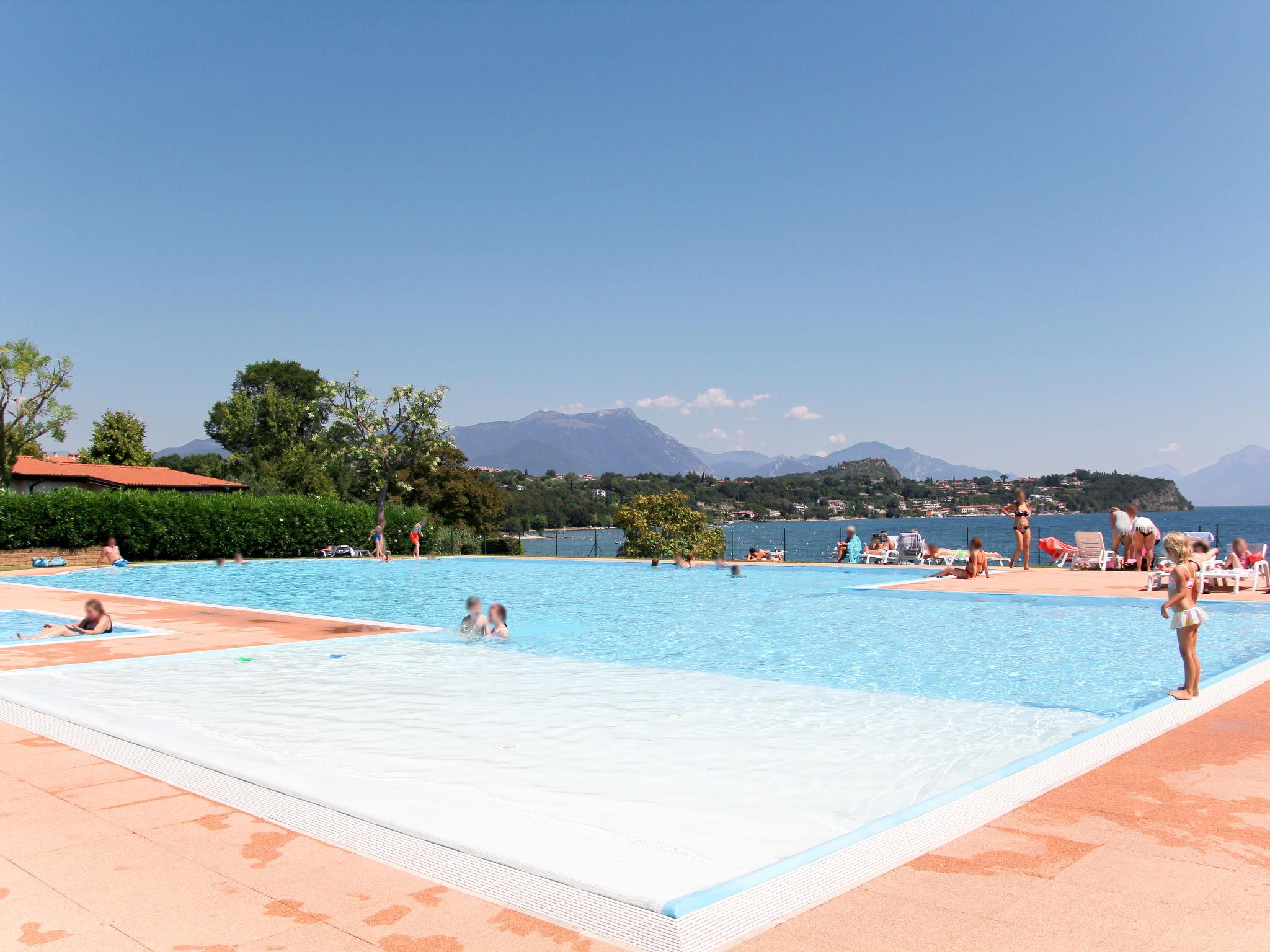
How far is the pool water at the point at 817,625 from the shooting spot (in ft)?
31.9

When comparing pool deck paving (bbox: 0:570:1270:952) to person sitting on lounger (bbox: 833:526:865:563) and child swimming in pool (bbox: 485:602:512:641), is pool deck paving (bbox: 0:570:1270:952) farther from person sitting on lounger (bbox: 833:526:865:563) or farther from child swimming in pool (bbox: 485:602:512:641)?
person sitting on lounger (bbox: 833:526:865:563)

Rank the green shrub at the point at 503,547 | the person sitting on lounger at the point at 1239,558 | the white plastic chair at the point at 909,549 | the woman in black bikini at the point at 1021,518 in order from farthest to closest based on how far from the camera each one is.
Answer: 1. the green shrub at the point at 503,547
2. the white plastic chair at the point at 909,549
3. the woman in black bikini at the point at 1021,518
4. the person sitting on lounger at the point at 1239,558

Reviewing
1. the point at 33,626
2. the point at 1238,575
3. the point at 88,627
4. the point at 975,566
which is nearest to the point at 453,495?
the point at 975,566

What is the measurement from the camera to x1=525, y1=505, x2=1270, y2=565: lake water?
4192 cm

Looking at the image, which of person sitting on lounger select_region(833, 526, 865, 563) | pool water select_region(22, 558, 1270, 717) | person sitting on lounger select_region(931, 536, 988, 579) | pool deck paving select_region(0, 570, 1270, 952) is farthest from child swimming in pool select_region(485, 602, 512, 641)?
person sitting on lounger select_region(833, 526, 865, 563)

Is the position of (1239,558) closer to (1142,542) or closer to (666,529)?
(1142,542)

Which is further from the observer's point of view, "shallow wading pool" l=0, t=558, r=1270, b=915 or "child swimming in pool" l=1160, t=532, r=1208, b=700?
"child swimming in pool" l=1160, t=532, r=1208, b=700

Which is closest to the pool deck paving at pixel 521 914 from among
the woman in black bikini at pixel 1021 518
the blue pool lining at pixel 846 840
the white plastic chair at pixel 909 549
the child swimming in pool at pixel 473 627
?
the blue pool lining at pixel 846 840

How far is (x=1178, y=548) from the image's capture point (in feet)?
24.3

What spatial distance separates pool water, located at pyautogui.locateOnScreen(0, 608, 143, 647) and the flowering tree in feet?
91.7

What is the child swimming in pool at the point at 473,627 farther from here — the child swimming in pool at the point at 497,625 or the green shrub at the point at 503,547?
the green shrub at the point at 503,547

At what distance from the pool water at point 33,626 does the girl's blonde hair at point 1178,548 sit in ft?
38.8

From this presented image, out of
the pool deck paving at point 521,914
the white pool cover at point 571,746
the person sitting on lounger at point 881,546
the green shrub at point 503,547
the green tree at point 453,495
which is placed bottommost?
the white pool cover at point 571,746

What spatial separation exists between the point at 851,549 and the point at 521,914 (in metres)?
22.8
